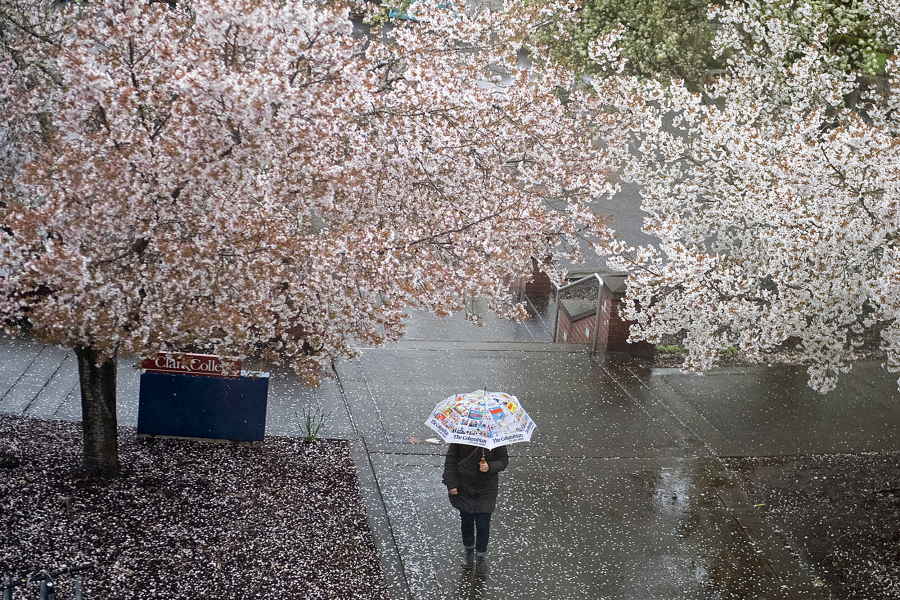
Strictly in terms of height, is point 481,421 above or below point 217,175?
below

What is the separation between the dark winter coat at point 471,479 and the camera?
6.40 metres

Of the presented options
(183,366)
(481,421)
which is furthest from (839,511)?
(183,366)

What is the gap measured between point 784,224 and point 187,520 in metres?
5.58

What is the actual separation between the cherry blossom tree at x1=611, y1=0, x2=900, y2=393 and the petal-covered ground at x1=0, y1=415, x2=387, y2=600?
12.5ft

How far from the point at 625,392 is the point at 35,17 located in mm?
7210

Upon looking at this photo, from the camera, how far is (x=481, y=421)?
6.21 m

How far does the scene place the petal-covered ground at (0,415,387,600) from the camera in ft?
18.9

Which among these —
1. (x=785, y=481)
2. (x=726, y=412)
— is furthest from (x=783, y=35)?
(x=785, y=481)

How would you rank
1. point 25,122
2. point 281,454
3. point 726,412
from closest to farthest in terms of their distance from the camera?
1. point 25,122
2. point 281,454
3. point 726,412

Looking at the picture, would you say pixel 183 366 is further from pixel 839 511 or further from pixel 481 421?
pixel 839 511

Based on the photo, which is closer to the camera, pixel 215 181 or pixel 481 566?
pixel 215 181

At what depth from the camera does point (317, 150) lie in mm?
5918

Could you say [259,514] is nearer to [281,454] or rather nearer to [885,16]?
[281,454]

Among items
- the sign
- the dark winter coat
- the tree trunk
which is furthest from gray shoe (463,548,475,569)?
the tree trunk
